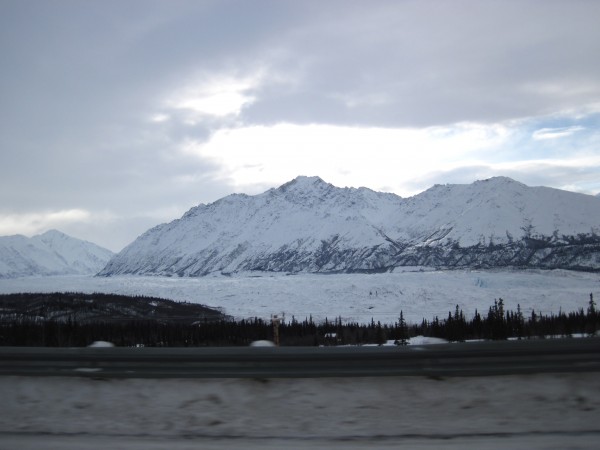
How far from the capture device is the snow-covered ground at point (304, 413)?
809cm

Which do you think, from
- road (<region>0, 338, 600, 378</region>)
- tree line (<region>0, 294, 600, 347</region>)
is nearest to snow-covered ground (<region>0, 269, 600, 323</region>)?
tree line (<region>0, 294, 600, 347</region>)

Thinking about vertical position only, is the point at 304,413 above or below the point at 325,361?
below

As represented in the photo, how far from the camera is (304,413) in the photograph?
353 inches

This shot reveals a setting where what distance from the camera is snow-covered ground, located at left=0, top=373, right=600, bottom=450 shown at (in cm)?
809

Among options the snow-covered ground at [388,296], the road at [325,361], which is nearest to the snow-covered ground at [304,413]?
the road at [325,361]

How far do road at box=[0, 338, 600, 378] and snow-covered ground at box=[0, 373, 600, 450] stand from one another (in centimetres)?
19

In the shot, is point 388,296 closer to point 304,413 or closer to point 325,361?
point 325,361

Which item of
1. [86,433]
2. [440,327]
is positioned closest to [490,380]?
[86,433]

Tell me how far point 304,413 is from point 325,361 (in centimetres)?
90

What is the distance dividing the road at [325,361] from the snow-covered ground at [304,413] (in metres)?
0.19

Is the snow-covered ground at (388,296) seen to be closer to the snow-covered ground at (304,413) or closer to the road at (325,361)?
the road at (325,361)

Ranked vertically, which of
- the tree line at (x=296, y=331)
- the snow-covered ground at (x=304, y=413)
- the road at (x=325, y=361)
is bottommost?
the tree line at (x=296, y=331)

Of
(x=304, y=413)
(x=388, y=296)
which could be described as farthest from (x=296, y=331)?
(x=304, y=413)

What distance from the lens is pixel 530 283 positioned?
109000 mm
